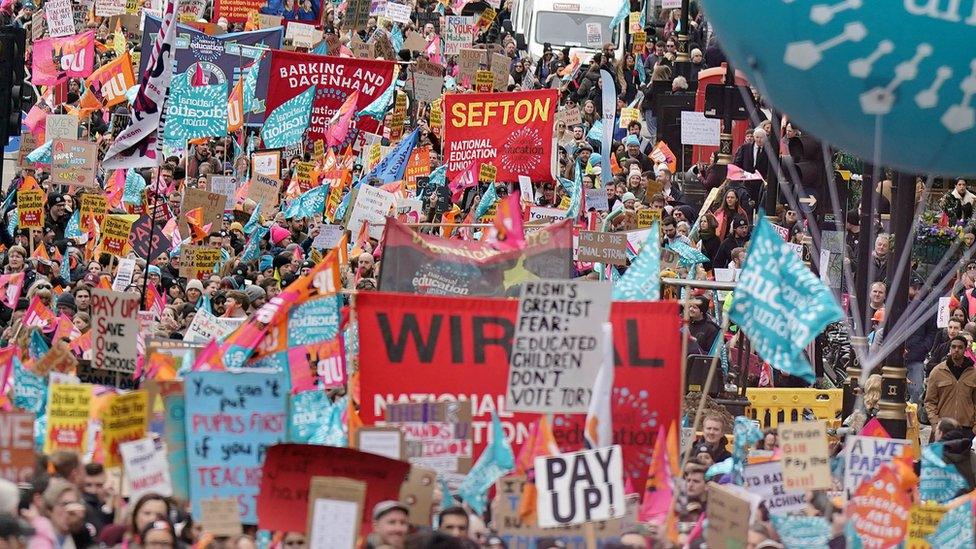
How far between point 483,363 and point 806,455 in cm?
206

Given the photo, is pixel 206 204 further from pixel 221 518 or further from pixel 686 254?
pixel 221 518

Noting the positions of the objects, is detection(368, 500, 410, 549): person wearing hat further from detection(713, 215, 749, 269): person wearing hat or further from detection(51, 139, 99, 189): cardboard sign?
detection(51, 139, 99, 189): cardboard sign

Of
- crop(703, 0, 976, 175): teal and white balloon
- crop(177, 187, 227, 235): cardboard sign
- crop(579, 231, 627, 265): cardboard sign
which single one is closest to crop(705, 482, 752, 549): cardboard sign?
crop(703, 0, 976, 175): teal and white balloon

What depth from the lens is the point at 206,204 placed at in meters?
23.7

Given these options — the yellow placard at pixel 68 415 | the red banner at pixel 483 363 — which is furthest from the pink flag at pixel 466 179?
the yellow placard at pixel 68 415

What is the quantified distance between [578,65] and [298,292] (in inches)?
817

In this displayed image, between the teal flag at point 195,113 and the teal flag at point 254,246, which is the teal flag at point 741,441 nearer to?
the teal flag at point 254,246

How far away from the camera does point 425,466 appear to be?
1161cm

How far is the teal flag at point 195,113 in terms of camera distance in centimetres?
2397

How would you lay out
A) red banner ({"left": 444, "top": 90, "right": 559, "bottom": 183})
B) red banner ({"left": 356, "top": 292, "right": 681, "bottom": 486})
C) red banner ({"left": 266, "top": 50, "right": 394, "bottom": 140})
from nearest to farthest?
red banner ({"left": 356, "top": 292, "right": 681, "bottom": 486}) → red banner ({"left": 444, "top": 90, "right": 559, "bottom": 183}) → red banner ({"left": 266, "top": 50, "right": 394, "bottom": 140})

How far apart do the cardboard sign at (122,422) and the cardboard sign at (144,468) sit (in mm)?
164

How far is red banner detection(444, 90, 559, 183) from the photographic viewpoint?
76.4ft

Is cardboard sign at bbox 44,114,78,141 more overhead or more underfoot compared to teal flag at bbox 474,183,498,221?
more overhead

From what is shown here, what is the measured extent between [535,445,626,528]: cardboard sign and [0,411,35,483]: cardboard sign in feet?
7.97
